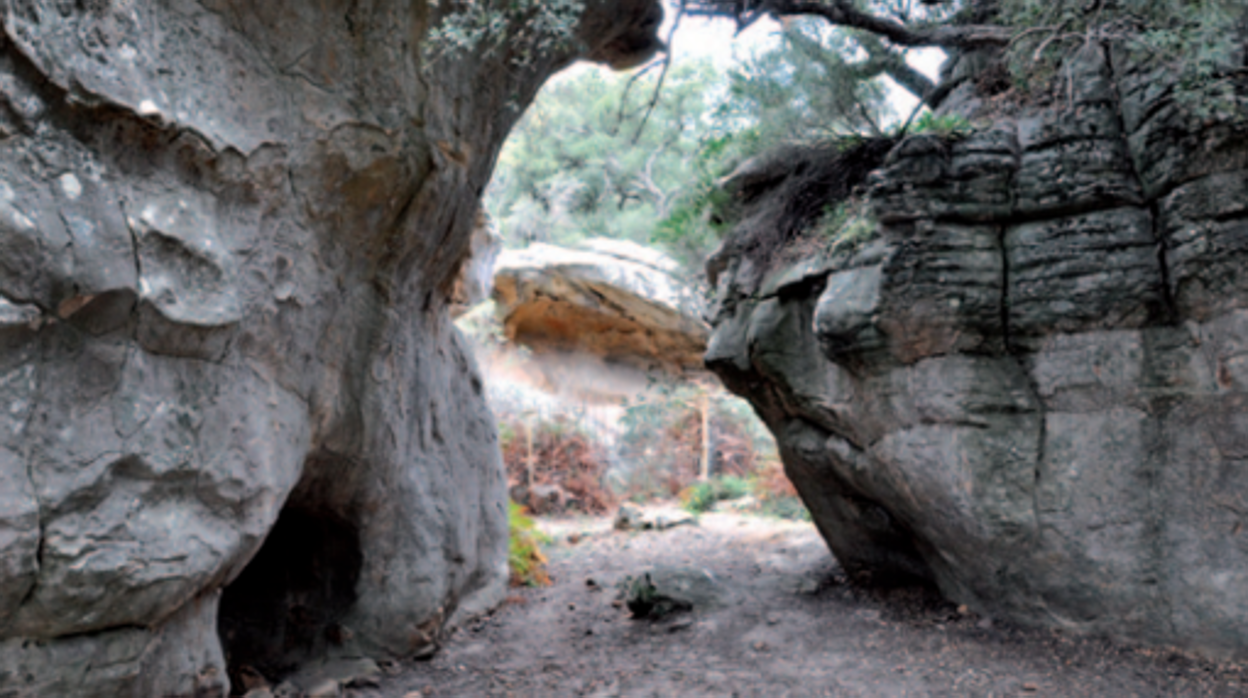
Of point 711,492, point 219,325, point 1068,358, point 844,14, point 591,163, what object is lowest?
point 711,492

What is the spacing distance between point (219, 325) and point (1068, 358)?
4704 millimetres

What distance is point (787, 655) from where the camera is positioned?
5016 mm

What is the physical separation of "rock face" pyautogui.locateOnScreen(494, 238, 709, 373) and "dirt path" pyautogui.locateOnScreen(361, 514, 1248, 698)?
865 cm

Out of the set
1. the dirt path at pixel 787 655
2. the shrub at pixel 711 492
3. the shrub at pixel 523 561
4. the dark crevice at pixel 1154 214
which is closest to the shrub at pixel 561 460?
the shrub at pixel 711 492

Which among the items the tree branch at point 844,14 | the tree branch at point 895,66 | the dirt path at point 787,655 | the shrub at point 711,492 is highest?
the tree branch at point 895,66

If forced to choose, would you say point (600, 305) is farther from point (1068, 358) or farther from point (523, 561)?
point (1068, 358)

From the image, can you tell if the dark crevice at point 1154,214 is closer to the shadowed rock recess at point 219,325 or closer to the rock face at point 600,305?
the shadowed rock recess at point 219,325

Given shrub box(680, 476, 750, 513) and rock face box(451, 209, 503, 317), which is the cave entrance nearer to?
rock face box(451, 209, 503, 317)

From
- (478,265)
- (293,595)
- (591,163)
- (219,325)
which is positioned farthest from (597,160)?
(219,325)

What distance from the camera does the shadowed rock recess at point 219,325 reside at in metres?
2.67

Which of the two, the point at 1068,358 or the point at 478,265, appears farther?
the point at 478,265

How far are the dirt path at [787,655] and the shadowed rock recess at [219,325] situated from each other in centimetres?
69

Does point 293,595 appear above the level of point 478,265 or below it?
below

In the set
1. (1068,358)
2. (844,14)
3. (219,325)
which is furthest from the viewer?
(844,14)
